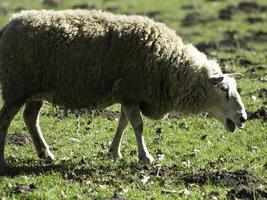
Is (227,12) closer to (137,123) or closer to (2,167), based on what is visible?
(137,123)

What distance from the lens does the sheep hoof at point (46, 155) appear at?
40.1ft

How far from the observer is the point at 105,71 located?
11859 mm

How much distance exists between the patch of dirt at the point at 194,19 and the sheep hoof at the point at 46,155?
2240 cm

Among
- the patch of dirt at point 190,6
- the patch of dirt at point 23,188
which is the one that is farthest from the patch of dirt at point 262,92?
the patch of dirt at point 190,6

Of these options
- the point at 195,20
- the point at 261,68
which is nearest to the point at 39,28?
the point at 261,68

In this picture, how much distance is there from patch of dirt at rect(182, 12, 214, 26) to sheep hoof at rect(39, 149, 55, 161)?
882 inches

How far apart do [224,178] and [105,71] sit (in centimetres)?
283

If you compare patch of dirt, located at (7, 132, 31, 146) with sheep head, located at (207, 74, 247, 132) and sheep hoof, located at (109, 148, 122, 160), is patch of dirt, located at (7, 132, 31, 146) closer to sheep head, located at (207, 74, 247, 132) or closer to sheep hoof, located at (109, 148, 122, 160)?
sheep hoof, located at (109, 148, 122, 160)

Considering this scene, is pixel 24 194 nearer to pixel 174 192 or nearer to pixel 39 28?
pixel 174 192

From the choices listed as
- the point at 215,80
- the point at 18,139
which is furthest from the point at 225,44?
the point at 215,80

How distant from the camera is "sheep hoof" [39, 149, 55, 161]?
40.1ft

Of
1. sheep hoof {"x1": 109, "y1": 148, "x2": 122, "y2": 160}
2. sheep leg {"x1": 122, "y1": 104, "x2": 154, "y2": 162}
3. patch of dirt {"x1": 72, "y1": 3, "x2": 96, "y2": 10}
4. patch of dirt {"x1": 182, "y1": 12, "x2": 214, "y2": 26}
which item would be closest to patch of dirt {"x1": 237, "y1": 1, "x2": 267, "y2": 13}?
patch of dirt {"x1": 182, "y1": 12, "x2": 214, "y2": 26}

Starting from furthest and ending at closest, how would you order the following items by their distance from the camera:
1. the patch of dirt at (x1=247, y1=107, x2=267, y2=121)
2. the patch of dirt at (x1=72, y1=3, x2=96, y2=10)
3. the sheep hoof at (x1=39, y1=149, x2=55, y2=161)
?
the patch of dirt at (x1=72, y1=3, x2=96, y2=10)
the patch of dirt at (x1=247, y1=107, x2=267, y2=121)
the sheep hoof at (x1=39, y1=149, x2=55, y2=161)

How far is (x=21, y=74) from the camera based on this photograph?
11633 mm
